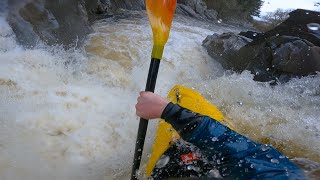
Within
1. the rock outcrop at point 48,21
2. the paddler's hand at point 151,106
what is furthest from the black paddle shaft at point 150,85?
the rock outcrop at point 48,21

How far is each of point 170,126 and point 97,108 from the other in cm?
165

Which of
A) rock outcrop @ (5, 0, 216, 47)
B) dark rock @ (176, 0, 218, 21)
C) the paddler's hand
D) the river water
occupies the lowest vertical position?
dark rock @ (176, 0, 218, 21)

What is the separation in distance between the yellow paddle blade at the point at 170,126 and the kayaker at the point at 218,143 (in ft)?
1.80

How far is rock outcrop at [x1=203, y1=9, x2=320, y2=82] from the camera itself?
5.39 metres

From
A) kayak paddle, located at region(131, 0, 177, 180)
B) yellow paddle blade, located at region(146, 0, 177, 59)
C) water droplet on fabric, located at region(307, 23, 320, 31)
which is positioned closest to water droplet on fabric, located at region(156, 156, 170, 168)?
kayak paddle, located at region(131, 0, 177, 180)

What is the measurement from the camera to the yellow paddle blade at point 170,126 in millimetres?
2205

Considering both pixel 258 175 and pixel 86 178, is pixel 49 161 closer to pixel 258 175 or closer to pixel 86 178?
pixel 86 178

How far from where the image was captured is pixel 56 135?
3.13m

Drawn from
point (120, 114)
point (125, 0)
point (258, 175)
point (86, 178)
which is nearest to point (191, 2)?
point (125, 0)

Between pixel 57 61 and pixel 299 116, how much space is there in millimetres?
3514

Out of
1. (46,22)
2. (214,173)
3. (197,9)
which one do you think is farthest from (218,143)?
(197,9)

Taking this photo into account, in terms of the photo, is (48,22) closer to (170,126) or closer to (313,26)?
(170,126)

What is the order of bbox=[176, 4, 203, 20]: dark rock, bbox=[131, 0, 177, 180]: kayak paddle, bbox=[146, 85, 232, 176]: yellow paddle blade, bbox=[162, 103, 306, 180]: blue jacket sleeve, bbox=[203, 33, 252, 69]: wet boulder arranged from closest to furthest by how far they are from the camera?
bbox=[162, 103, 306, 180]: blue jacket sleeve < bbox=[131, 0, 177, 180]: kayak paddle < bbox=[146, 85, 232, 176]: yellow paddle blade < bbox=[203, 33, 252, 69]: wet boulder < bbox=[176, 4, 203, 20]: dark rock

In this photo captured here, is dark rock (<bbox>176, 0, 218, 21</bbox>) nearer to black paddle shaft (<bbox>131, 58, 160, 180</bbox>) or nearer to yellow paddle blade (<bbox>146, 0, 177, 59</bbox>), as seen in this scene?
yellow paddle blade (<bbox>146, 0, 177, 59</bbox>)
